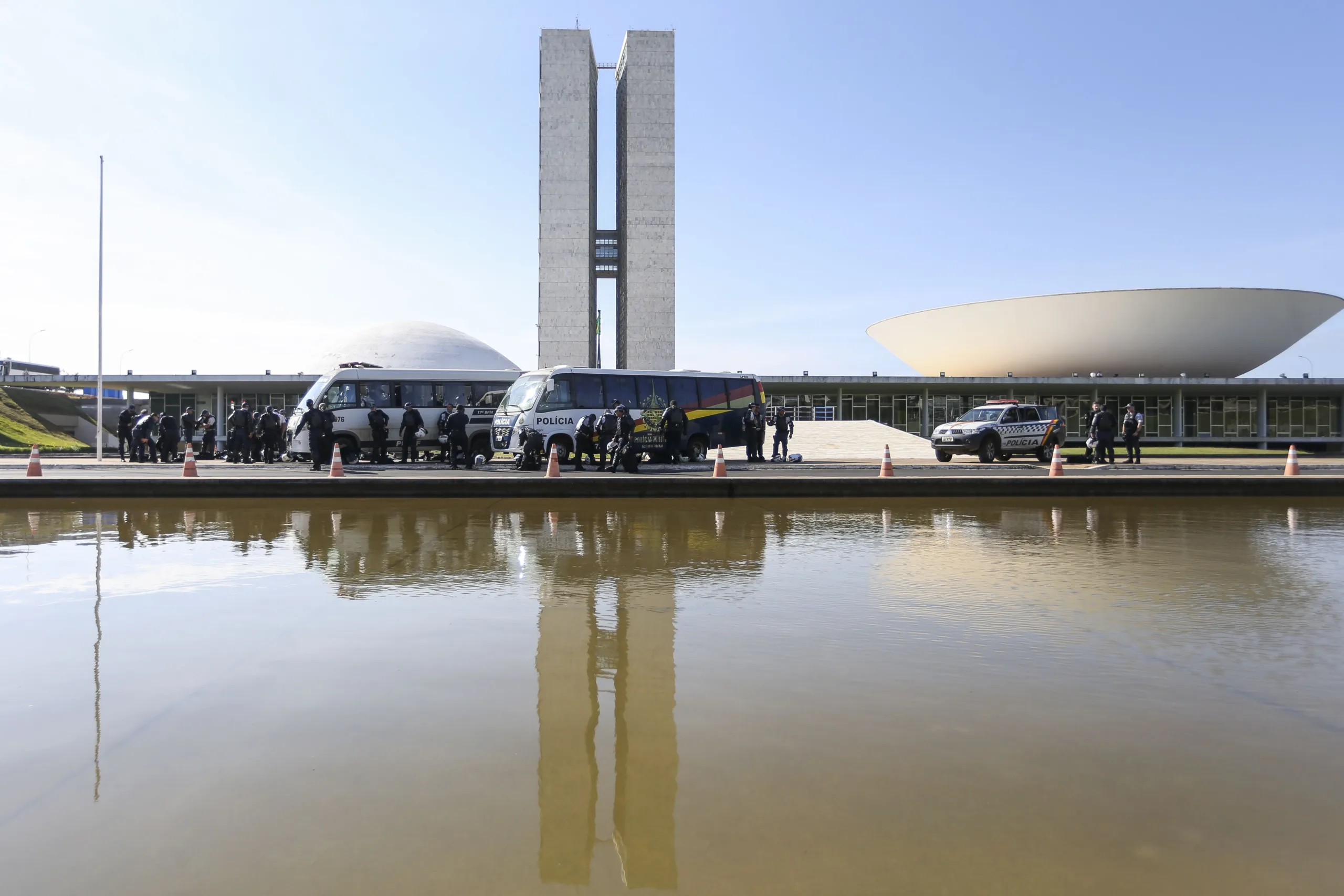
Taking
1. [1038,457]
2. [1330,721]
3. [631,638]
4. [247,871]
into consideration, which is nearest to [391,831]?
[247,871]

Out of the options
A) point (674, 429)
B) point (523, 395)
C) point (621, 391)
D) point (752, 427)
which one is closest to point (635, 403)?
point (621, 391)

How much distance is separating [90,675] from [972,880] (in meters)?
3.86

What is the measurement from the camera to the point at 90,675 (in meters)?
4.19

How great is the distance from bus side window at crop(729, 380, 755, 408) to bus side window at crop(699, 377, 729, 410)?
0.54 feet

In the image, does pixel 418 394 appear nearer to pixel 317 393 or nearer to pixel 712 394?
pixel 317 393

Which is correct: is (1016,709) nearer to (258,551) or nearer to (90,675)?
(90,675)

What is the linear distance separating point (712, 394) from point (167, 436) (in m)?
14.6

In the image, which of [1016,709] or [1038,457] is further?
[1038,457]

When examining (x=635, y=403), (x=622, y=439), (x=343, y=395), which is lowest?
(x=622, y=439)

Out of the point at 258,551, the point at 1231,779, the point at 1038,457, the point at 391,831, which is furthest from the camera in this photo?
the point at 1038,457

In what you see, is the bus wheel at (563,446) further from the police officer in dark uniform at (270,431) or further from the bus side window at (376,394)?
the police officer in dark uniform at (270,431)

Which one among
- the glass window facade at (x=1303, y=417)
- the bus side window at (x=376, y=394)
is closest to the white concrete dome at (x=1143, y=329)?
the glass window facade at (x=1303, y=417)

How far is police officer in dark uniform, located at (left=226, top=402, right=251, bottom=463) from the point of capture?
2388 centimetres

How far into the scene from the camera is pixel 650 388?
24.1 meters
